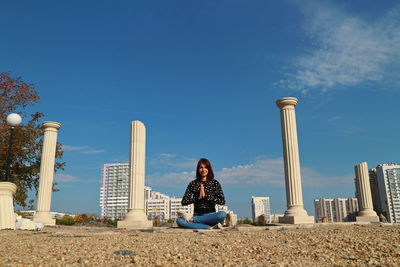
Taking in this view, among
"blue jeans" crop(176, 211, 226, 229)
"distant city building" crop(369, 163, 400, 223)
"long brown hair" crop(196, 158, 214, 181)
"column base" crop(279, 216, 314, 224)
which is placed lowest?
"column base" crop(279, 216, 314, 224)

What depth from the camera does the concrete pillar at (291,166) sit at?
16.1 m

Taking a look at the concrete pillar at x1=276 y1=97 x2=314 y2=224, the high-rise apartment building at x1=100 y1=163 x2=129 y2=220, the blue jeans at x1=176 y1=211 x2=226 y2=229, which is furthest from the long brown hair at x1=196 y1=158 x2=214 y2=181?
the high-rise apartment building at x1=100 y1=163 x2=129 y2=220

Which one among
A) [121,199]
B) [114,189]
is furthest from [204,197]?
[114,189]

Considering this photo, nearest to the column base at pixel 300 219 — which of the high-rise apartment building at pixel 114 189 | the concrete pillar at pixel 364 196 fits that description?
the concrete pillar at pixel 364 196

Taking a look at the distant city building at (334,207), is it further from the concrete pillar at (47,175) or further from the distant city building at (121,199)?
the concrete pillar at (47,175)

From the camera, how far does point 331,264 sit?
3582 mm

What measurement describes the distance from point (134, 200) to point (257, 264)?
13.7 m

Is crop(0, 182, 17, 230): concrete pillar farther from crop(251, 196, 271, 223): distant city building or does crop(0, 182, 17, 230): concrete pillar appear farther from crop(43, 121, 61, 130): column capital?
crop(251, 196, 271, 223): distant city building

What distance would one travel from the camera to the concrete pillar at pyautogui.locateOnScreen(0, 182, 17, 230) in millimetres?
10844

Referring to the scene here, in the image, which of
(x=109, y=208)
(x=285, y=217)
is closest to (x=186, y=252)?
(x=285, y=217)

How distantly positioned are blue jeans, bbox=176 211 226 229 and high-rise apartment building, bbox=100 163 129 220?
12702cm

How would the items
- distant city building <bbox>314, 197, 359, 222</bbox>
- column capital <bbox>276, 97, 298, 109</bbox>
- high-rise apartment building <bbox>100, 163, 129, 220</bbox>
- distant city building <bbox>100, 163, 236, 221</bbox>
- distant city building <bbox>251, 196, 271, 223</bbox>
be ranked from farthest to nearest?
distant city building <bbox>251, 196, 271, 223</bbox>
high-rise apartment building <bbox>100, 163, 129, 220</bbox>
distant city building <bbox>100, 163, 236, 221</bbox>
distant city building <bbox>314, 197, 359, 222</bbox>
column capital <bbox>276, 97, 298, 109</bbox>

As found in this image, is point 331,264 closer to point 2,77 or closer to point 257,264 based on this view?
point 257,264

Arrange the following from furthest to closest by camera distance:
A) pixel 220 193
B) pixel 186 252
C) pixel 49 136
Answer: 1. pixel 49 136
2. pixel 220 193
3. pixel 186 252
